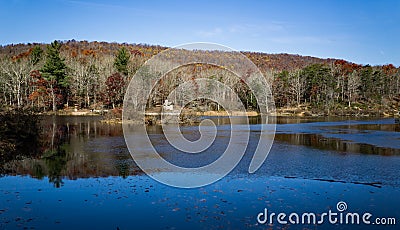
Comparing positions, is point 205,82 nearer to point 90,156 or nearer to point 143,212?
point 90,156

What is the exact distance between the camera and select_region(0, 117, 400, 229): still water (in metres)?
7.80

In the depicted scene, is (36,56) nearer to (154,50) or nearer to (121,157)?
(154,50)

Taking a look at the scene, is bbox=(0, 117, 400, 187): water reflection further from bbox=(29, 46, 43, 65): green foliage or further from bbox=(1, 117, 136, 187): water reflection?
bbox=(29, 46, 43, 65): green foliage

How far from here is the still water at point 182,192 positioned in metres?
7.80

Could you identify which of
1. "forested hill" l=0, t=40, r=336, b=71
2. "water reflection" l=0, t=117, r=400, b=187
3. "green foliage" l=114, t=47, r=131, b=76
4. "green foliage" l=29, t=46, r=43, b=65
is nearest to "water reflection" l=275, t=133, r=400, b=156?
"water reflection" l=0, t=117, r=400, b=187

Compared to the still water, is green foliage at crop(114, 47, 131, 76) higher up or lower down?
higher up

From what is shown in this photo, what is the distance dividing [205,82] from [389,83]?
43.9m

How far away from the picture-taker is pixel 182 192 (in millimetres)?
10195

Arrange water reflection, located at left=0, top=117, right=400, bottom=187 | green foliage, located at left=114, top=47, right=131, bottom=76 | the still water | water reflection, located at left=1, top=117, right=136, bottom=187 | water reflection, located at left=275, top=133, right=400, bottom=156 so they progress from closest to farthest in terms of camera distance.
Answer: the still water
water reflection, located at left=1, top=117, right=136, bottom=187
water reflection, located at left=0, top=117, right=400, bottom=187
water reflection, located at left=275, top=133, right=400, bottom=156
green foliage, located at left=114, top=47, right=131, bottom=76

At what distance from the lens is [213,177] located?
39.8ft

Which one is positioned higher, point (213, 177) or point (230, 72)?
point (230, 72)

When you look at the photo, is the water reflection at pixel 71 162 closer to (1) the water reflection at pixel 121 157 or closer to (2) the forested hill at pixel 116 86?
(1) the water reflection at pixel 121 157

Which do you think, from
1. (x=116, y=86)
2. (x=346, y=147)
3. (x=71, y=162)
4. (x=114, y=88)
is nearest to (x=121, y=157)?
(x=71, y=162)

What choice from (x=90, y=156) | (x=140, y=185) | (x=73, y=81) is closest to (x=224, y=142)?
(x=90, y=156)
